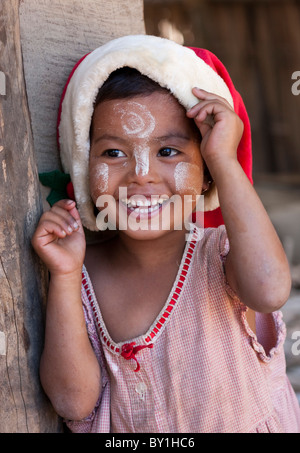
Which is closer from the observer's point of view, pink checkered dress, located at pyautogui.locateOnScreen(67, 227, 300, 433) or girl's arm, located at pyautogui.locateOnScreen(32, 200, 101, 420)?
girl's arm, located at pyautogui.locateOnScreen(32, 200, 101, 420)

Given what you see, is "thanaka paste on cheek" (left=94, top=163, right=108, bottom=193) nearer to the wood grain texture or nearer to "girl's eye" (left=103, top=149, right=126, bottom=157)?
"girl's eye" (left=103, top=149, right=126, bottom=157)

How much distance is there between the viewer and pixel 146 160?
70.9 inches

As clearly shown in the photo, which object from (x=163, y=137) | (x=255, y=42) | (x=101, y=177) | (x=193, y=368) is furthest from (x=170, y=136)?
(x=255, y=42)

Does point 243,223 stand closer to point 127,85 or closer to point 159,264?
point 159,264

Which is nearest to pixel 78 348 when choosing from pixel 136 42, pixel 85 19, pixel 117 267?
pixel 117 267

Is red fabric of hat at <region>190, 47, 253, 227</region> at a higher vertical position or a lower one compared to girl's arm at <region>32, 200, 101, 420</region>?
higher

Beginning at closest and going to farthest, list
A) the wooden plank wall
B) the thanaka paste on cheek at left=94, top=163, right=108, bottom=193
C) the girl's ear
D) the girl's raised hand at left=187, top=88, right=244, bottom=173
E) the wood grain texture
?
the wood grain texture, the girl's raised hand at left=187, top=88, right=244, bottom=173, the thanaka paste on cheek at left=94, top=163, right=108, bottom=193, the girl's ear, the wooden plank wall

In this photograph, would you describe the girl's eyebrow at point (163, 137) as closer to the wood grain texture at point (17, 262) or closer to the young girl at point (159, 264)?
the young girl at point (159, 264)

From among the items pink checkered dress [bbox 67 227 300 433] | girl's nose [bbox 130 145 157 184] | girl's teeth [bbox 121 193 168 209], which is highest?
girl's nose [bbox 130 145 157 184]

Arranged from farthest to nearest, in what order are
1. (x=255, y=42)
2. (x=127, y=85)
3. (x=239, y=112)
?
1. (x=255, y=42)
2. (x=239, y=112)
3. (x=127, y=85)

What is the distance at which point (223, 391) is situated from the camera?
1.91 metres

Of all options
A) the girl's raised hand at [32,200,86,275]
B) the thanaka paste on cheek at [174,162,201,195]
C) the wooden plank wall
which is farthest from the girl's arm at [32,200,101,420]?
the wooden plank wall

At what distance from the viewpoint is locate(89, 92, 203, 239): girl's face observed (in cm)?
180

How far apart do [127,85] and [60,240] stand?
0.49 meters
